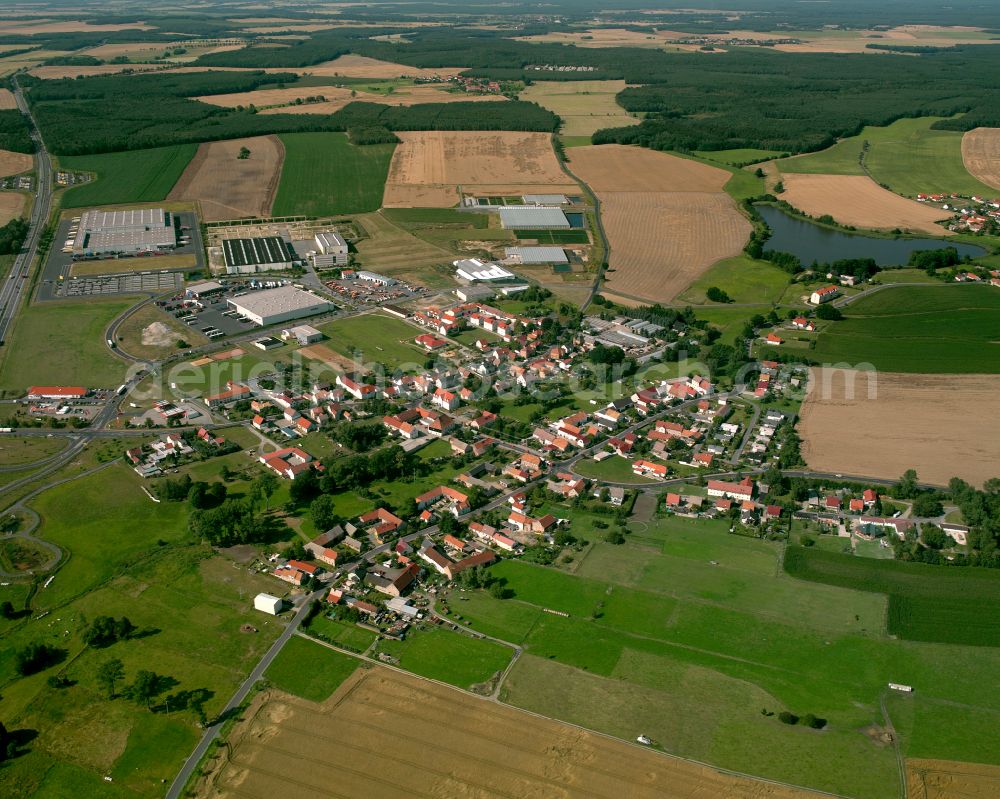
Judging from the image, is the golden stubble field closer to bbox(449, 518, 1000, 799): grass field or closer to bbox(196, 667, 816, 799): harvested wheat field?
bbox(449, 518, 1000, 799): grass field

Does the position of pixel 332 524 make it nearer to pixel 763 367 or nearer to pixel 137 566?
pixel 137 566

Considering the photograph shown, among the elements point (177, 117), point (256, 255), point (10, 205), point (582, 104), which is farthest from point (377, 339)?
point (582, 104)

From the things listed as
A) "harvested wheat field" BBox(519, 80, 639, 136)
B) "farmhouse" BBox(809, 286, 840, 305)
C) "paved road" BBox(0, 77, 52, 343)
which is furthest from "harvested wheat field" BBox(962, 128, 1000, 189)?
"paved road" BBox(0, 77, 52, 343)

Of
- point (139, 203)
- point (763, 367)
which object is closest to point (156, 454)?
point (763, 367)

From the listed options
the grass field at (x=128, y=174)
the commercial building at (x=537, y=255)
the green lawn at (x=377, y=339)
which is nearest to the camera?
the green lawn at (x=377, y=339)

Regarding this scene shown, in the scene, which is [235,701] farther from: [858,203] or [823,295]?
[858,203]

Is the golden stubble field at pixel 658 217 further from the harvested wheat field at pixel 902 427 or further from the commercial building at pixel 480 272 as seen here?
the harvested wheat field at pixel 902 427

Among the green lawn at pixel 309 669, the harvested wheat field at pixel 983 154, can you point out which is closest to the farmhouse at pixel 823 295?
the harvested wheat field at pixel 983 154
